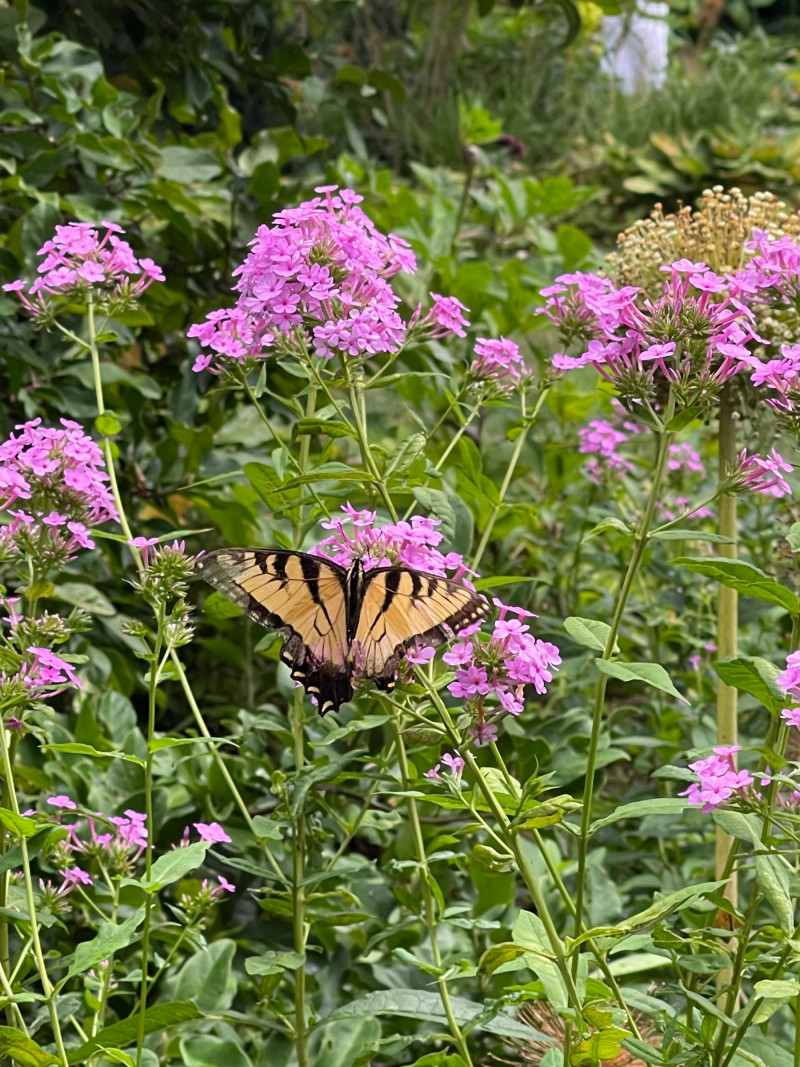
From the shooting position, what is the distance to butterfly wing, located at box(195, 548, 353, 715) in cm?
117

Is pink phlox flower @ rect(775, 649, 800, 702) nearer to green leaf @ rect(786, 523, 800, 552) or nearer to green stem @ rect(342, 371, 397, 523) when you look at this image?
green leaf @ rect(786, 523, 800, 552)

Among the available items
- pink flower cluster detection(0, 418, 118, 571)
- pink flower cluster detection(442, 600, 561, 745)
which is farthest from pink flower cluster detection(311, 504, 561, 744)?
pink flower cluster detection(0, 418, 118, 571)

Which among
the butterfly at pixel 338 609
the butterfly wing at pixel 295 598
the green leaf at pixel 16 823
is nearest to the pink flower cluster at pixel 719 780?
the butterfly at pixel 338 609

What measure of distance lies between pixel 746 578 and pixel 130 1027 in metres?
0.71

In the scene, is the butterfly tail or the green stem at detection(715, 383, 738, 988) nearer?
the butterfly tail

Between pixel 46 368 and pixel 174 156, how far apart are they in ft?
1.65

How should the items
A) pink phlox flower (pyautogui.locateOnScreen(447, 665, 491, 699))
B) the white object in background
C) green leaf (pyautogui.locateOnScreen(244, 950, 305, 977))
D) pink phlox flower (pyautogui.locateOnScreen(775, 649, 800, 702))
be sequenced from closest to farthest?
pink phlox flower (pyautogui.locateOnScreen(775, 649, 800, 702)), pink phlox flower (pyautogui.locateOnScreen(447, 665, 491, 699)), green leaf (pyautogui.locateOnScreen(244, 950, 305, 977)), the white object in background

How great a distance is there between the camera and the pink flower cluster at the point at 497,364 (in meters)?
1.34

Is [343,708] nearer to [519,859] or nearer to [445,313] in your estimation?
[445,313]

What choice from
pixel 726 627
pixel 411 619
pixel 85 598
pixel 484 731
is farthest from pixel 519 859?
pixel 85 598

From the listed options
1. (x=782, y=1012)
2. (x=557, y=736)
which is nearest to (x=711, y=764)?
(x=557, y=736)

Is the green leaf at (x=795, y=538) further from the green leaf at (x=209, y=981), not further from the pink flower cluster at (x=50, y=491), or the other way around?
the green leaf at (x=209, y=981)

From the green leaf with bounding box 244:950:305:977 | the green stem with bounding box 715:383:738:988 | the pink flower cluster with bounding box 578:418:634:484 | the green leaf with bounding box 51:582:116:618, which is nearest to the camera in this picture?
the green leaf with bounding box 244:950:305:977

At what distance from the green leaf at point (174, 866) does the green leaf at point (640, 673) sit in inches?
16.9
